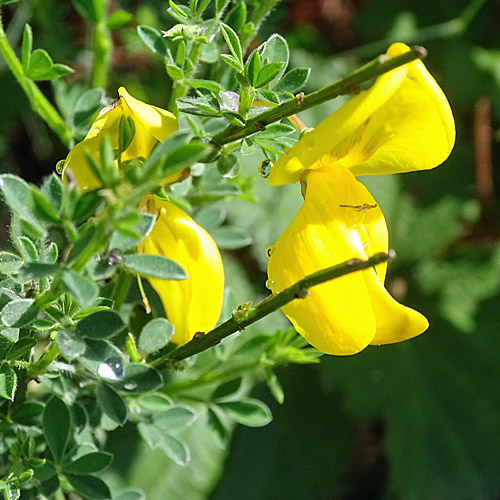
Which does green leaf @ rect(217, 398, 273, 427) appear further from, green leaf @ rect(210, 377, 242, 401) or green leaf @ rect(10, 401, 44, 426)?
green leaf @ rect(10, 401, 44, 426)

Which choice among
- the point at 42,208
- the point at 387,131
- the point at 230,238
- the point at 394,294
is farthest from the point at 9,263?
the point at 394,294

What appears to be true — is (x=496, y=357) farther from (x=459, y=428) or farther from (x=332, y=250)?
(x=332, y=250)

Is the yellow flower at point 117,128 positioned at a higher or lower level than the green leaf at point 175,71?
lower

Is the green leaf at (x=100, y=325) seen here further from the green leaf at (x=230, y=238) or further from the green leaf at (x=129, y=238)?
the green leaf at (x=230, y=238)

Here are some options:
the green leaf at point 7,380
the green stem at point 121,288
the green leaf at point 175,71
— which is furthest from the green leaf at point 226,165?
the green leaf at point 7,380

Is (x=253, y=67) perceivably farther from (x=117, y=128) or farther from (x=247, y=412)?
(x=247, y=412)
